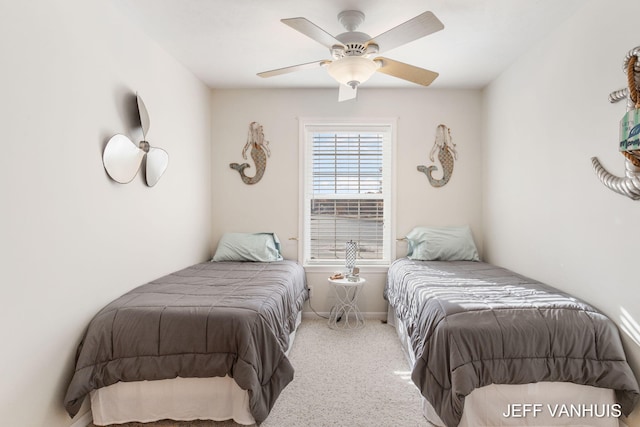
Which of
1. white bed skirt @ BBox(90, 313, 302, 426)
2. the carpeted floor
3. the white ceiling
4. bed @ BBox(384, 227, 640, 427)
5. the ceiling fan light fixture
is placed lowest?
the carpeted floor

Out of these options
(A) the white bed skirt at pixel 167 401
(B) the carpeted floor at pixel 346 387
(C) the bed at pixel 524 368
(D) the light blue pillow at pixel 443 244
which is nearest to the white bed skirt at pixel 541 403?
(C) the bed at pixel 524 368

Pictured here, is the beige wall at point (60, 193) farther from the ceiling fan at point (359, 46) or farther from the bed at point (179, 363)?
the ceiling fan at point (359, 46)

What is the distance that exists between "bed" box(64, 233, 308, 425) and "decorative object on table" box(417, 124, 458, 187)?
258 cm

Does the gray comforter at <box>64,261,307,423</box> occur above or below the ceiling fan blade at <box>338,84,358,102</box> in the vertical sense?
below

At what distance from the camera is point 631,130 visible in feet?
6.10

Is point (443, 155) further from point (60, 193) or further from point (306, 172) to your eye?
point (60, 193)

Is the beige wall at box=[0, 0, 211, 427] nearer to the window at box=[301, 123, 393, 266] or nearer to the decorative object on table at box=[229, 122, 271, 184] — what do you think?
the decorative object on table at box=[229, 122, 271, 184]

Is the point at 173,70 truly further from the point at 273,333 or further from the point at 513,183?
the point at 513,183

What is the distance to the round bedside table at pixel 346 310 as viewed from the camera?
149 inches

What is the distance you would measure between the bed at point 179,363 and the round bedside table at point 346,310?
5.76ft

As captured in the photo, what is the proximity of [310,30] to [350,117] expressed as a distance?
79.5 inches

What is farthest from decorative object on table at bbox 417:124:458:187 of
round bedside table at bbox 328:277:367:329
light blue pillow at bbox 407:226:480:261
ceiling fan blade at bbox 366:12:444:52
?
ceiling fan blade at bbox 366:12:444:52

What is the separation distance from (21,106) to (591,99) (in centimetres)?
304

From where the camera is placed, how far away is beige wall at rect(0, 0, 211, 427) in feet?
5.39
